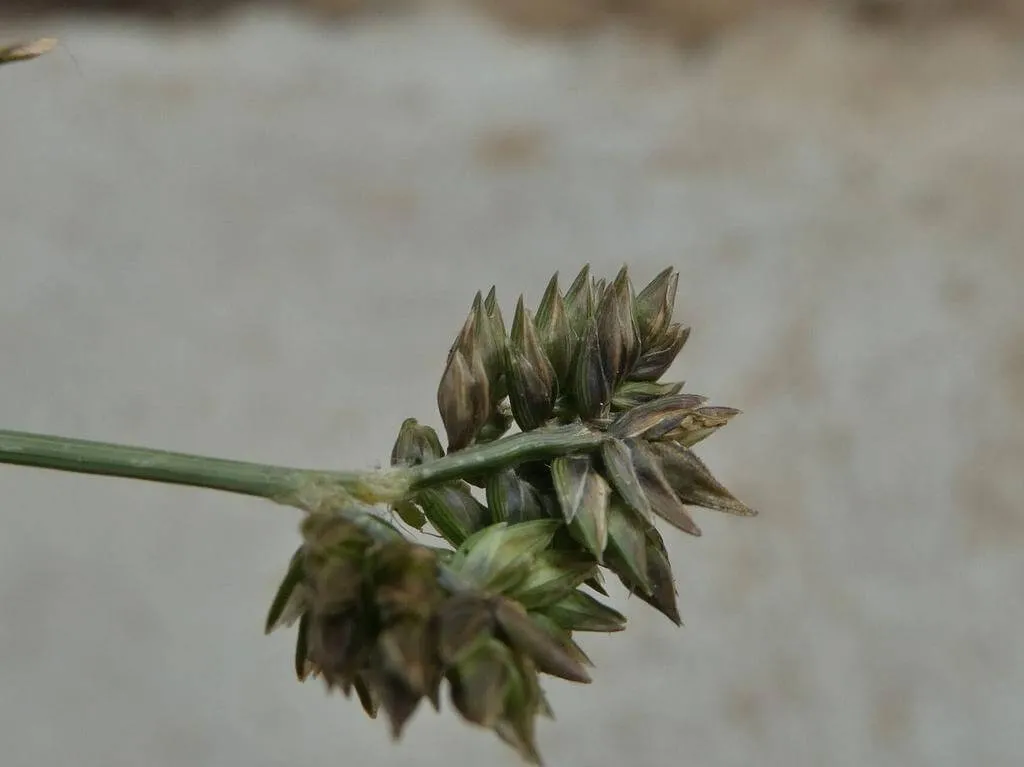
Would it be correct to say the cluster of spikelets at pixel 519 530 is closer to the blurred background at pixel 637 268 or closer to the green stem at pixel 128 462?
the green stem at pixel 128 462

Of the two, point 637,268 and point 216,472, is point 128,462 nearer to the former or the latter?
point 216,472

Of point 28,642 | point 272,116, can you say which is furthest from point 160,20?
point 28,642

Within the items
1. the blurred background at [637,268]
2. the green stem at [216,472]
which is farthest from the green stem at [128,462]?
the blurred background at [637,268]

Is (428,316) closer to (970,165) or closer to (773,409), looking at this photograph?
(773,409)

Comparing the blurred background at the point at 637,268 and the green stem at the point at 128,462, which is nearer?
the green stem at the point at 128,462

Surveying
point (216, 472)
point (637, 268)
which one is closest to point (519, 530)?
point (216, 472)

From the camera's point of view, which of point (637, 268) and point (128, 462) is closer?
point (128, 462)

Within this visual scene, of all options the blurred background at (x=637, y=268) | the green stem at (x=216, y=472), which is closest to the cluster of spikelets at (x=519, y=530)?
the green stem at (x=216, y=472)
